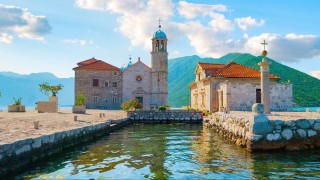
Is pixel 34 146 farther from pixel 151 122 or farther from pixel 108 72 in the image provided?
pixel 108 72

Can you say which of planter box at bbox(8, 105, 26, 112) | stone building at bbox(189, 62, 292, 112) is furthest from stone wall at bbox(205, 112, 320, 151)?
planter box at bbox(8, 105, 26, 112)

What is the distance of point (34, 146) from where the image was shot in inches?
340

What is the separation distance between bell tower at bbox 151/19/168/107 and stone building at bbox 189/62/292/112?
1546 centimetres

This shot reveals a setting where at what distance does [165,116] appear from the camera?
3116 centimetres

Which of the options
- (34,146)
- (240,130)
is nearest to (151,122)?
(240,130)

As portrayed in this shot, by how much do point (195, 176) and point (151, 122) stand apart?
23481 millimetres

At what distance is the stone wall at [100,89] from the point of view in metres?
50.0

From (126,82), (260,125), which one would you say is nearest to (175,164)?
(260,125)

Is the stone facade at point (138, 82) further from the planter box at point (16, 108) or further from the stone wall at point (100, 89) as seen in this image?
the planter box at point (16, 108)

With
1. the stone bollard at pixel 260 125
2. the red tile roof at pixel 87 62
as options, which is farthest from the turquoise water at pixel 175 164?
the red tile roof at pixel 87 62

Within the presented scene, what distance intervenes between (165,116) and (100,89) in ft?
72.1

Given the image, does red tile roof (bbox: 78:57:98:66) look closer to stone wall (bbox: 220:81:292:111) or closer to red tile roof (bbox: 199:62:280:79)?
red tile roof (bbox: 199:62:280:79)

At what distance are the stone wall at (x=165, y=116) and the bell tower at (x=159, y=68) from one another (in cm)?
1839

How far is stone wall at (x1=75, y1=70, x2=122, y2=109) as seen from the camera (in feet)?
164
